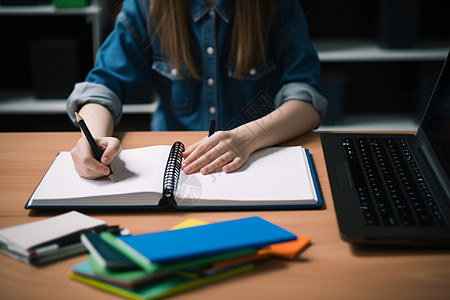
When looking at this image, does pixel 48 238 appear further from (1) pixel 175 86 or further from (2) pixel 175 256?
(1) pixel 175 86

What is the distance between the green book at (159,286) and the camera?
483 mm

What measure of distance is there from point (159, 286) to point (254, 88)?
89cm

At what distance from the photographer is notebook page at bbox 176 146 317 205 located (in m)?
0.70

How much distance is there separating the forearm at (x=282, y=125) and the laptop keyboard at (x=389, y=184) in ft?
0.37

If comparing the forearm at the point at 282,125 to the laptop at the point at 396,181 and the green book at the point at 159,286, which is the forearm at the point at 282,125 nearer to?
the laptop at the point at 396,181

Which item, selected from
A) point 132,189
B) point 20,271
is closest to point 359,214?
point 132,189

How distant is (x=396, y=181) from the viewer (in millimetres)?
730

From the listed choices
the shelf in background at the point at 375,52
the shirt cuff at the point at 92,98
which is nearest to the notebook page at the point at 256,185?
the shirt cuff at the point at 92,98

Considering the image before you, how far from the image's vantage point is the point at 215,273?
524 mm

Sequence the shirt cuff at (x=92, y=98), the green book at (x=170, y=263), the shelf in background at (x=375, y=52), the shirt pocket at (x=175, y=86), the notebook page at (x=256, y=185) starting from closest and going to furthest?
the green book at (x=170, y=263)
the notebook page at (x=256, y=185)
the shirt cuff at (x=92, y=98)
the shirt pocket at (x=175, y=86)
the shelf in background at (x=375, y=52)

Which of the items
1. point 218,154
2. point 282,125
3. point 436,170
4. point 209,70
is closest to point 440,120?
point 436,170

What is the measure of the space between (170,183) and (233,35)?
2.13ft

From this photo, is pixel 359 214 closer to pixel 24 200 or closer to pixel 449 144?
pixel 449 144

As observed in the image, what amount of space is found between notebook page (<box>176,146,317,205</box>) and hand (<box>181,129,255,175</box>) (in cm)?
1
